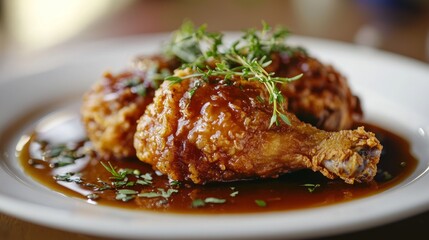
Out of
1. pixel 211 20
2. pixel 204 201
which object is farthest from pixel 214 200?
pixel 211 20

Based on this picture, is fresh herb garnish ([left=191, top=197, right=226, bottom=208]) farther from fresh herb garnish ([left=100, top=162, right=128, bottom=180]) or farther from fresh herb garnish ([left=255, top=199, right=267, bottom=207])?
fresh herb garnish ([left=100, top=162, right=128, bottom=180])

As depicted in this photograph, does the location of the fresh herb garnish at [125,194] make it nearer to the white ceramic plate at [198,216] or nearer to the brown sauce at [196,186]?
the brown sauce at [196,186]

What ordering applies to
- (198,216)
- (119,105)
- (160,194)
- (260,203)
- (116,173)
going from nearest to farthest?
(198,216) < (260,203) < (160,194) < (116,173) < (119,105)

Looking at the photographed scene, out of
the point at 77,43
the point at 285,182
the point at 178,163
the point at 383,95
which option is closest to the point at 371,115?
the point at 383,95

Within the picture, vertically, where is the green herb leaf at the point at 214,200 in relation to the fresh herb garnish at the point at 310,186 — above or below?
above

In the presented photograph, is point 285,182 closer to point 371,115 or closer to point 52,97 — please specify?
point 371,115

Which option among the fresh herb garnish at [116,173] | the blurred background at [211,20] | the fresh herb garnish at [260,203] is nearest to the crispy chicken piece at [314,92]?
the fresh herb garnish at [260,203]

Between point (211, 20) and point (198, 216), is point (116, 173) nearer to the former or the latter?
point (198, 216)

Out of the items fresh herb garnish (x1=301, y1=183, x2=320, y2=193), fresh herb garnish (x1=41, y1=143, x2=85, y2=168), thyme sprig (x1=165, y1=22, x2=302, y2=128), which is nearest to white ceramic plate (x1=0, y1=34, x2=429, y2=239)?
fresh herb garnish (x1=41, y1=143, x2=85, y2=168)
